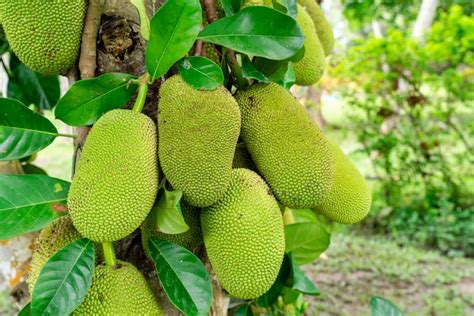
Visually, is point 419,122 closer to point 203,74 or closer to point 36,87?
point 36,87

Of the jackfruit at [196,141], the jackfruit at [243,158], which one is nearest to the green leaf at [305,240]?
the jackfruit at [243,158]

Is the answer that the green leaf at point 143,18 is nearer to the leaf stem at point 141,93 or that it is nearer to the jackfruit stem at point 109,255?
the leaf stem at point 141,93

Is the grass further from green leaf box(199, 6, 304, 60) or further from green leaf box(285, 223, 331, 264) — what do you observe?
green leaf box(199, 6, 304, 60)

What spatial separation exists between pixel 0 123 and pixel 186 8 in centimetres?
28

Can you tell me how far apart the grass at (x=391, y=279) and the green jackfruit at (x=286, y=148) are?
1837 millimetres

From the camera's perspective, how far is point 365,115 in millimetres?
3910

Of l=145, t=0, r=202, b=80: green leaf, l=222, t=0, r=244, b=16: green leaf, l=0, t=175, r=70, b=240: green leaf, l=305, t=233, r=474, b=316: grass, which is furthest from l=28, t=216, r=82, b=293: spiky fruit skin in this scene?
l=305, t=233, r=474, b=316: grass

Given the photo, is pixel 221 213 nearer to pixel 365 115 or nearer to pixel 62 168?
pixel 365 115

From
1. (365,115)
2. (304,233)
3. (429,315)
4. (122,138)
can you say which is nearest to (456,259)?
(429,315)

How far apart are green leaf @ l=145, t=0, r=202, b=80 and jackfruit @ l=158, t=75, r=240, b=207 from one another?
4cm

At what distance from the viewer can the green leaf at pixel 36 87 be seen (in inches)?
48.6

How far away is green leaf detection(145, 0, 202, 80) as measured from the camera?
63 centimetres

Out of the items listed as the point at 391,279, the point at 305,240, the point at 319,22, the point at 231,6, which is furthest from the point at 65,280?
the point at 391,279

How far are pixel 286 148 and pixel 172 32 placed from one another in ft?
0.74
